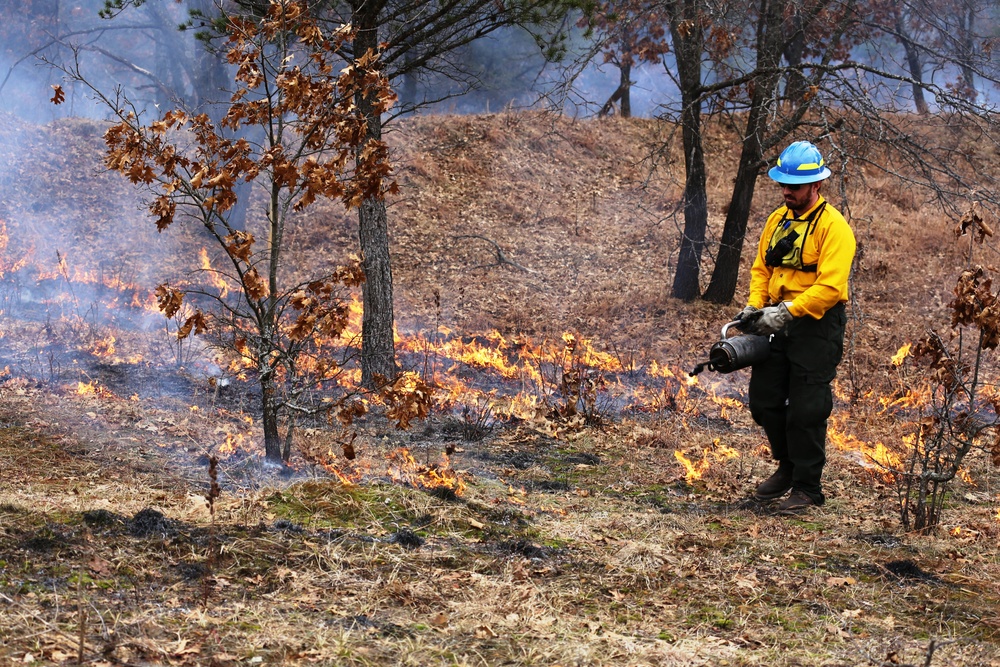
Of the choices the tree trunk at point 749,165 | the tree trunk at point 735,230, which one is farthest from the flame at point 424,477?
the tree trunk at point 735,230

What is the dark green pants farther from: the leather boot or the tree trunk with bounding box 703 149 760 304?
the tree trunk with bounding box 703 149 760 304

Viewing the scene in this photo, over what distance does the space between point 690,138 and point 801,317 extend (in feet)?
24.5

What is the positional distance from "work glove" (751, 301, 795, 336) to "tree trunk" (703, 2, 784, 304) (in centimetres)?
536

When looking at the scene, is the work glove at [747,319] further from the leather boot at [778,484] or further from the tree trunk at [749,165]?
the tree trunk at [749,165]

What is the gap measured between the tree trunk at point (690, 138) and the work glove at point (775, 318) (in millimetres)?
5777

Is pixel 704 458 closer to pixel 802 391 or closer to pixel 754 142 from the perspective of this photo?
pixel 802 391

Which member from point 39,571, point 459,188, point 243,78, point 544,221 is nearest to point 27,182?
point 459,188

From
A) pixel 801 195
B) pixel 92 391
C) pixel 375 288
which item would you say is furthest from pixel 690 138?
pixel 92 391

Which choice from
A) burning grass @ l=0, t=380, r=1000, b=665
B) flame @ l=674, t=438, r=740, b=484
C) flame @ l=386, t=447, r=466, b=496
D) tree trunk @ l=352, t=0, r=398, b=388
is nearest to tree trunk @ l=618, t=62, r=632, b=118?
tree trunk @ l=352, t=0, r=398, b=388

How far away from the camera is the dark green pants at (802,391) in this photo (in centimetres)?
561

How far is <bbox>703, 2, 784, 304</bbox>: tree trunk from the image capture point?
11414 millimetres

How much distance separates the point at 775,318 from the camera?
555cm

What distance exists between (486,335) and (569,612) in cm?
872

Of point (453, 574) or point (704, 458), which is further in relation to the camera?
point (704, 458)
